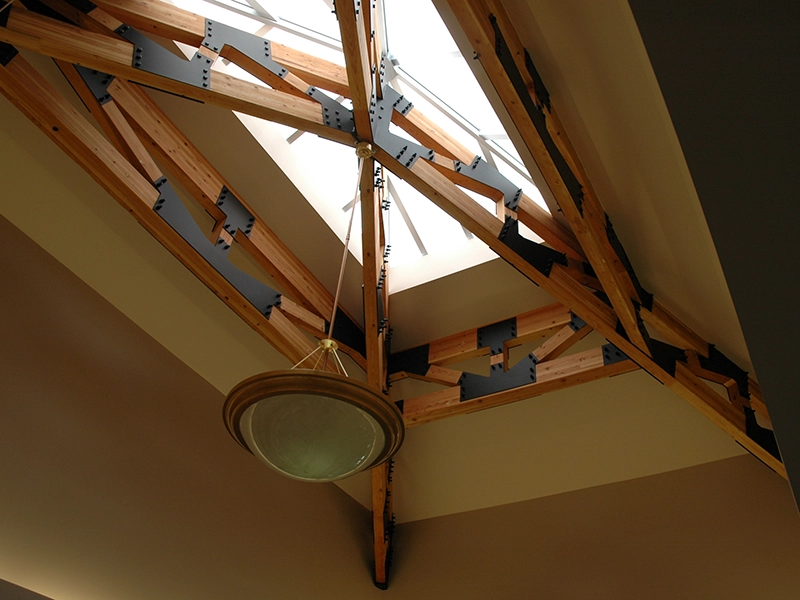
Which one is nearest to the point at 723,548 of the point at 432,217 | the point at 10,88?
the point at 432,217

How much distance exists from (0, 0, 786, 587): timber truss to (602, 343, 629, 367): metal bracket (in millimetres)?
19

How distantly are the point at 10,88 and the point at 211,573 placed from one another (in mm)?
3797

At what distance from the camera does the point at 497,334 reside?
5.85 meters

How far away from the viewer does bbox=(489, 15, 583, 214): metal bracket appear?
11.6 feet

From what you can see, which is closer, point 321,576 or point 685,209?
point 685,209

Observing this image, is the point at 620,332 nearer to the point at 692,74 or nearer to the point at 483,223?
the point at 483,223

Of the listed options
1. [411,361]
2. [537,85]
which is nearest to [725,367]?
[411,361]

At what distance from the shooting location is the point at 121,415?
509 centimetres

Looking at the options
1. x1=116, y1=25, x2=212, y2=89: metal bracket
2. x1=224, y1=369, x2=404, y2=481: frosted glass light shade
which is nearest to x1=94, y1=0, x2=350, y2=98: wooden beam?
x1=116, y1=25, x2=212, y2=89: metal bracket

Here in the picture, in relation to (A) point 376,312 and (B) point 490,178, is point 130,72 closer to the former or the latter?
(A) point 376,312

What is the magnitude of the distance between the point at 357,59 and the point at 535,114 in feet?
3.38

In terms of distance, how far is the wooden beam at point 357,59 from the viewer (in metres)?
3.39

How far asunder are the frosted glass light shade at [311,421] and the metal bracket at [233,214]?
Answer: 231cm

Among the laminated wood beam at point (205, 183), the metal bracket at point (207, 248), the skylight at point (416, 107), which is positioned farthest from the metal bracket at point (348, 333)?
the metal bracket at point (207, 248)
